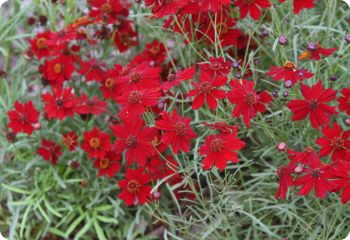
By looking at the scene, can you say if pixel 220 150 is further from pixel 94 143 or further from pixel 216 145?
pixel 94 143

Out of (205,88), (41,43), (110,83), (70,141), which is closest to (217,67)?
(205,88)

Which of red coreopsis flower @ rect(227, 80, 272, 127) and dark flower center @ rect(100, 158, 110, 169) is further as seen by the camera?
dark flower center @ rect(100, 158, 110, 169)

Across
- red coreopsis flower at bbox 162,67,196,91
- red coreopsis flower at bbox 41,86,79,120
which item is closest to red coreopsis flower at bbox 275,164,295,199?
red coreopsis flower at bbox 162,67,196,91

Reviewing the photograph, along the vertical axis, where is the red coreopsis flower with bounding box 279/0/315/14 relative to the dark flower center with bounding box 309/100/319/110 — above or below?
above

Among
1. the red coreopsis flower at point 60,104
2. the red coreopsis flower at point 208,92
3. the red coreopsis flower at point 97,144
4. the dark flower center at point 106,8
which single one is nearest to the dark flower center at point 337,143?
the red coreopsis flower at point 208,92

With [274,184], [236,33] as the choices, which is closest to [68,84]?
[236,33]

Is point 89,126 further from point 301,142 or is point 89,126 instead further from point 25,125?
point 301,142

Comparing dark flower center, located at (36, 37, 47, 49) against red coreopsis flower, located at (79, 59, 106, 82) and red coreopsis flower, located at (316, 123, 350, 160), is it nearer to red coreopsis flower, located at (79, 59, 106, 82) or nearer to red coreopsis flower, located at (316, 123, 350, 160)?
red coreopsis flower, located at (79, 59, 106, 82)
